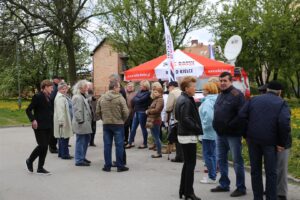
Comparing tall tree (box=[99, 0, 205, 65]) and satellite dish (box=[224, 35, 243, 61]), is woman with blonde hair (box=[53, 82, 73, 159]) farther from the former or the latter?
tall tree (box=[99, 0, 205, 65])

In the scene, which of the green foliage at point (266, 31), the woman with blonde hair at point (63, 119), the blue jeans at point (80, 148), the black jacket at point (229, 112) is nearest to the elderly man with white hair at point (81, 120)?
the blue jeans at point (80, 148)

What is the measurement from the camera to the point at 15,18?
2505cm

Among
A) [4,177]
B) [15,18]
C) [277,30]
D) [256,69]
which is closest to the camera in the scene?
[4,177]

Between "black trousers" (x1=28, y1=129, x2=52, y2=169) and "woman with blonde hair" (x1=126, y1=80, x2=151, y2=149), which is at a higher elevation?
"woman with blonde hair" (x1=126, y1=80, x2=151, y2=149)

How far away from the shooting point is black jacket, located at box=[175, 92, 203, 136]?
6117mm

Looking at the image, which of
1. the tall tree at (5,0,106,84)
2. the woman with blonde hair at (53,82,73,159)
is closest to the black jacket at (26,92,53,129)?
the woman with blonde hair at (53,82,73,159)

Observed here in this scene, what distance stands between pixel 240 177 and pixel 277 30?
31670mm

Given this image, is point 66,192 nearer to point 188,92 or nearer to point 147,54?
point 188,92

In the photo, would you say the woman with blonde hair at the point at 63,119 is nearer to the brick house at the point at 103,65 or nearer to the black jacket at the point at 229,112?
the black jacket at the point at 229,112

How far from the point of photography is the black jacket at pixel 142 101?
10977 mm

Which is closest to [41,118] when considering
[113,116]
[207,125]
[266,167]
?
[113,116]

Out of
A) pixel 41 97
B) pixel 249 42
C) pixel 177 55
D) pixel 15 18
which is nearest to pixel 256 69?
pixel 249 42

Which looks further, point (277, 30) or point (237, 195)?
point (277, 30)

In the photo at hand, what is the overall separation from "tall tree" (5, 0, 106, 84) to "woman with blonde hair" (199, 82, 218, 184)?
63.6 feet
